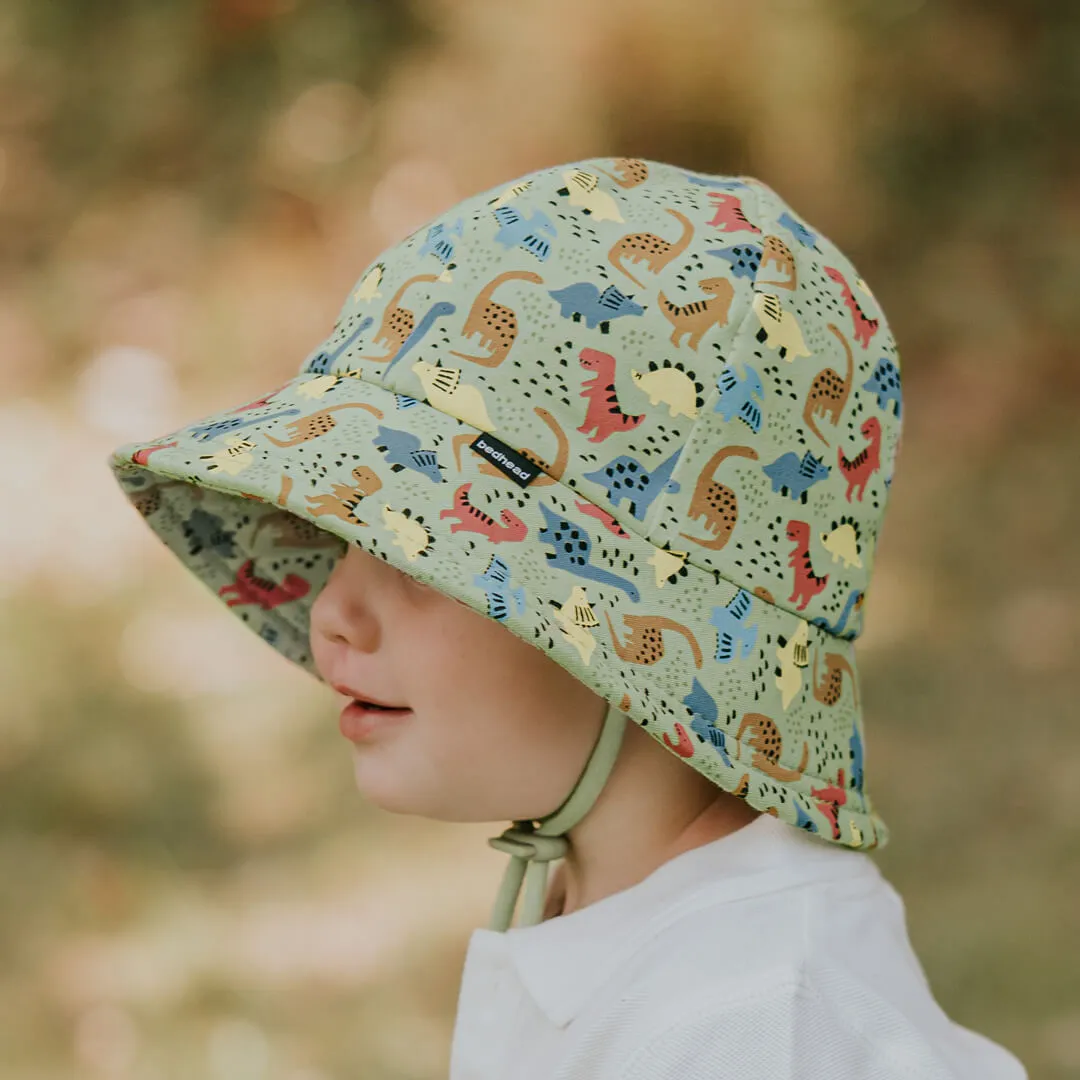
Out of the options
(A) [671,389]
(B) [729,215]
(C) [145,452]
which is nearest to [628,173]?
(B) [729,215]

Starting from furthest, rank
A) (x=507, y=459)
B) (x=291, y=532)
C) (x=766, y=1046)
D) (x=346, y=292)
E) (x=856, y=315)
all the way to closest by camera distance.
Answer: (x=346, y=292) < (x=291, y=532) < (x=856, y=315) < (x=507, y=459) < (x=766, y=1046)

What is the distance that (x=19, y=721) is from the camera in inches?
97.5

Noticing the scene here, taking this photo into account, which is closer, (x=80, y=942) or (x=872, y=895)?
(x=872, y=895)

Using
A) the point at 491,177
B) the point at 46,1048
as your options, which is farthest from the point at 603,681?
the point at 491,177

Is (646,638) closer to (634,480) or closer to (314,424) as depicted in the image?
(634,480)

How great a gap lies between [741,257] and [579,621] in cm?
28

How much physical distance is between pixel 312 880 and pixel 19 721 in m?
0.59

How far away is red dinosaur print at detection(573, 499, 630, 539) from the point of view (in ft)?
3.07

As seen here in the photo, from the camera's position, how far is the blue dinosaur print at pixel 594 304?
0.96 meters

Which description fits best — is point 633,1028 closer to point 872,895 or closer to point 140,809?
point 872,895

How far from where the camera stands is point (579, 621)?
0.90 metres

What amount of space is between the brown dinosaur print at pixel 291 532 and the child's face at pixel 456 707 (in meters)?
0.29

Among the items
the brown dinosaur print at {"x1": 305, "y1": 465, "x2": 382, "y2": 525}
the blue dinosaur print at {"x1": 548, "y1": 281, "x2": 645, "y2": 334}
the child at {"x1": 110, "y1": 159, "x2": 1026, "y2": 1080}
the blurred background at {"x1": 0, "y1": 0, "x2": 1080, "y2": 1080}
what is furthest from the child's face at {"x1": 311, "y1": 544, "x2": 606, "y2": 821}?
the blurred background at {"x1": 0, "y1": 0, "x2": 1080, "y2": 1080}

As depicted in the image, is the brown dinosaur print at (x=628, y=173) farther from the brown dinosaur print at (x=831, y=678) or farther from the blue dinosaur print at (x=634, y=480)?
the brown dinosaur print at (x=831, y=678)
